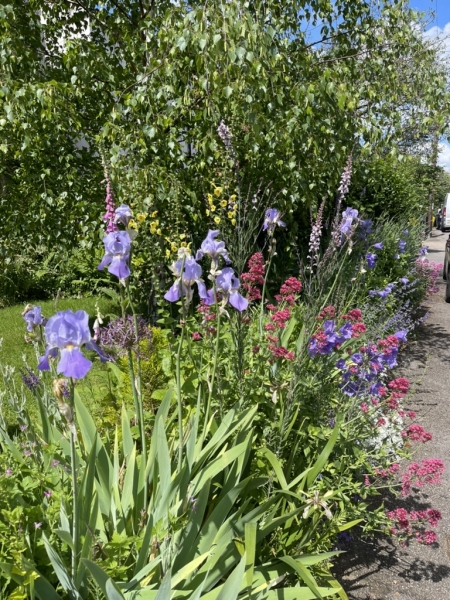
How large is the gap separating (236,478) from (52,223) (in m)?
3.18

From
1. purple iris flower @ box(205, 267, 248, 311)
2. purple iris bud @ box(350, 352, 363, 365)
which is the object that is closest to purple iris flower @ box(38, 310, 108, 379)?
purple iris flower @ box(205, 267, 248, 311)

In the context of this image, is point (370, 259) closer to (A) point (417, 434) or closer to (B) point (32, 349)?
(A) point (417, 434)

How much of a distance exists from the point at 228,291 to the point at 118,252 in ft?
1.48

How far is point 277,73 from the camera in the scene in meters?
3.45

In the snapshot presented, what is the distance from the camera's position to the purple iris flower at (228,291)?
1768 millimetres

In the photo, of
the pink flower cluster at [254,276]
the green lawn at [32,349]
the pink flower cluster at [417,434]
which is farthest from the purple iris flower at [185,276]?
the green lawn at [32,349]

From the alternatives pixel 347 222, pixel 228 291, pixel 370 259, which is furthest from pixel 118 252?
pixel 370 259

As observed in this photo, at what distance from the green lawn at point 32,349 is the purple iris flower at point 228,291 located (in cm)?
132

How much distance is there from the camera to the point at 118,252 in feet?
4.98

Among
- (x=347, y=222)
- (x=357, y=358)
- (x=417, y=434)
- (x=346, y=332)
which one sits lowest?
(x=417, y=434)

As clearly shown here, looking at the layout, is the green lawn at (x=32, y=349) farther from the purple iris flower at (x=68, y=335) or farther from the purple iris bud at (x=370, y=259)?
the purple iris bud at (x=370, y=259)

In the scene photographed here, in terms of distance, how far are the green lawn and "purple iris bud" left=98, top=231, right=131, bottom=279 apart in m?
1.47

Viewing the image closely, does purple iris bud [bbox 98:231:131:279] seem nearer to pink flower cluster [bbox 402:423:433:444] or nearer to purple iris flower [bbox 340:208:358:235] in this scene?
pink flower cluster [bbox 402:423:433:444]

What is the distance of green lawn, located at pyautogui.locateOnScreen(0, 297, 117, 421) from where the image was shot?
3157mm
